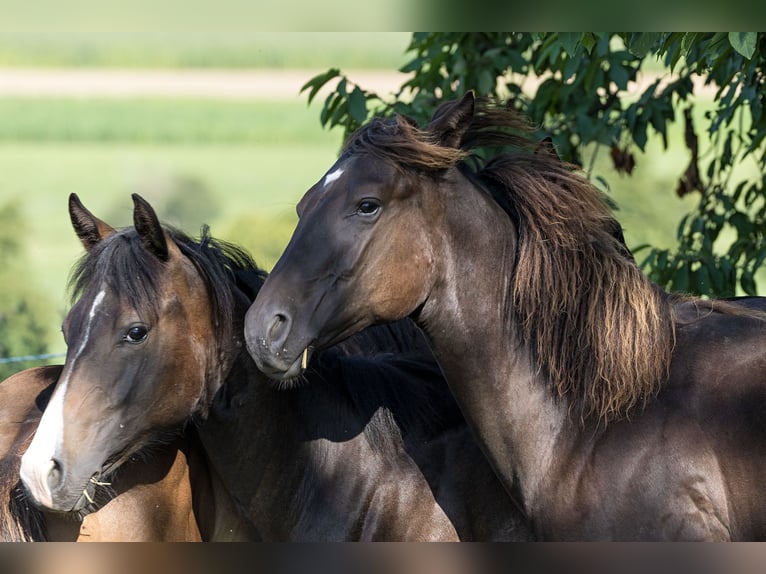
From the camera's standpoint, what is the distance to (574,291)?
8.70 ft

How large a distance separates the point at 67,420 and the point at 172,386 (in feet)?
1.03

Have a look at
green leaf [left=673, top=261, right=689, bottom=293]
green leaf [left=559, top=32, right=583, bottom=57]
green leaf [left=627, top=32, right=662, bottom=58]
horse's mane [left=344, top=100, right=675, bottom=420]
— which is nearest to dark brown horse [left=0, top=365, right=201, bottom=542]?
horse's mane [left=344, top=100, right=675, bottom=420]

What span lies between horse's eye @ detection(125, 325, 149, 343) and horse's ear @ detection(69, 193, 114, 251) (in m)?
0.40

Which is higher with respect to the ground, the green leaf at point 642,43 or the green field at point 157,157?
the green leaf at point 642,43

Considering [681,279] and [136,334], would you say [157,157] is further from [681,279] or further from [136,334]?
[136,334]

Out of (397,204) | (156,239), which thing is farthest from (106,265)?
(397,204)

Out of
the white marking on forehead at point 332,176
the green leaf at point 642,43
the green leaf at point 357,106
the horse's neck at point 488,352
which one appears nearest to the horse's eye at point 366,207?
the white marking on forehead at point 332,176

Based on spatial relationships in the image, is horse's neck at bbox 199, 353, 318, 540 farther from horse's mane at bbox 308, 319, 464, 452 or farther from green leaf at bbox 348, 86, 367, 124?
green leaf at bbox 348, 86, 367, 124

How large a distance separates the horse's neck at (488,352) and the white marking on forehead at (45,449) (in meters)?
0.96

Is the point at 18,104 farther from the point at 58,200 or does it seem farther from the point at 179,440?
the point at 179,440

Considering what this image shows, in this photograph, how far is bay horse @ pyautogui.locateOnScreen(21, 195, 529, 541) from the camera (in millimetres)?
2604

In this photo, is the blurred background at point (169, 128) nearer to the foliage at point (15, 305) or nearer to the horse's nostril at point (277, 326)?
the foliage at point (15, 305)

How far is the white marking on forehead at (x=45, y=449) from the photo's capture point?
7.98 ft

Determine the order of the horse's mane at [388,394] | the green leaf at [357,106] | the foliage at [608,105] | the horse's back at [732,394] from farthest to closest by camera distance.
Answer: the foliage at [608,105] < the green leaf at [357,106] < the horse's mane at [388,394] < the horse's back at [732,394]
